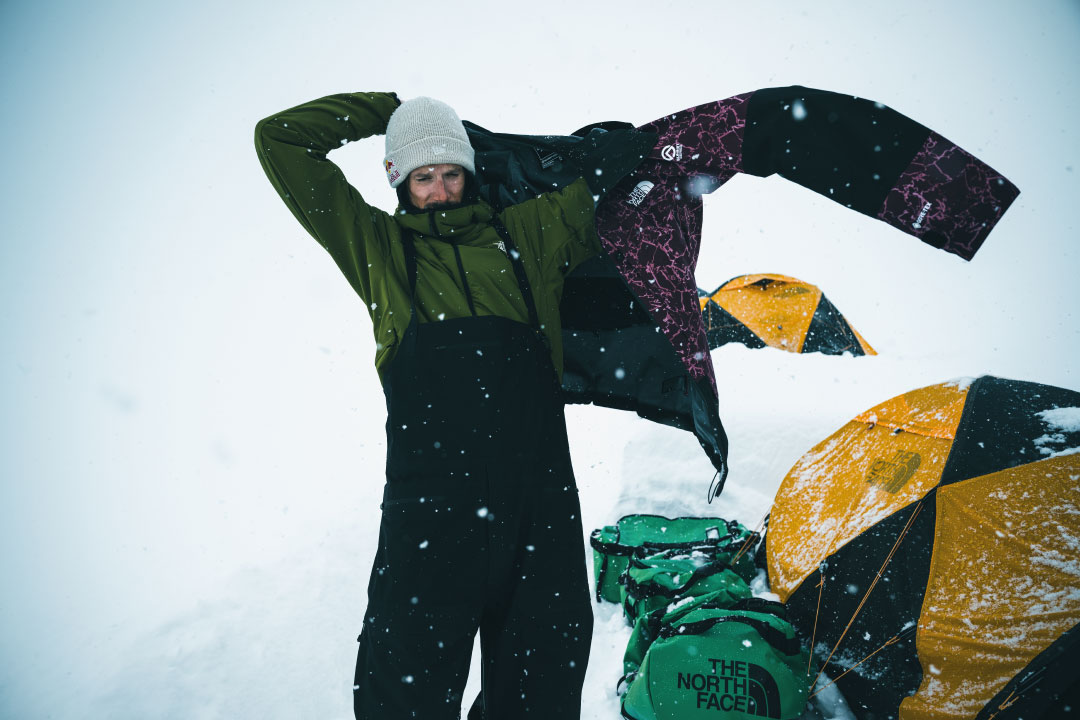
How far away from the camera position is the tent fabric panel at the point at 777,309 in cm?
646

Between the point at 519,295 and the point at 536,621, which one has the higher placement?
the point at 519,295

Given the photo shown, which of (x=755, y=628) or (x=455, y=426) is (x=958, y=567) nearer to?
(x=755, y=628)

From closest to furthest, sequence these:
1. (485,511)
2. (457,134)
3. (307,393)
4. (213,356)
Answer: (485,511), (457,134), (307,393), (213,356)

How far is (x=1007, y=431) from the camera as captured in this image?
1.98m

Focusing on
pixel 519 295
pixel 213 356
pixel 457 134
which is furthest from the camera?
pixel 213 356

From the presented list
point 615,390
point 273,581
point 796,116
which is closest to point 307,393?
point 273,581

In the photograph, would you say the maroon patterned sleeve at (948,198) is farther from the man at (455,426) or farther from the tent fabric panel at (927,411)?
the tent fabric panel at (927,411)

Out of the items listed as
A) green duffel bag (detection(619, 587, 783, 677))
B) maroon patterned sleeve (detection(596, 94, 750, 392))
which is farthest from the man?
green duffel bag (detection(619, 587, 783, 677))

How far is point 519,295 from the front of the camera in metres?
1.50

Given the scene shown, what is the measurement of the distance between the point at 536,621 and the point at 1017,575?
1.64m

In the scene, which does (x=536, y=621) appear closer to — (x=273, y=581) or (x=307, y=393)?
(x=273, y=581)

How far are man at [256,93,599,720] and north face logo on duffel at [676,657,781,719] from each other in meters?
0.83

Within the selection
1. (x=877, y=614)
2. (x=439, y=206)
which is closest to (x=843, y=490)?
(x=877, y=614)

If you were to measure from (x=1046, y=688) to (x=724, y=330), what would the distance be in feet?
18.6
